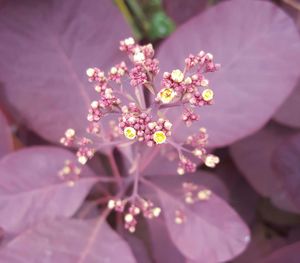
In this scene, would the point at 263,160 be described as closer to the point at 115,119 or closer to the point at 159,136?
the point at 115,119

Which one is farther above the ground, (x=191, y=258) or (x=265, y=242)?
(x=191, y=258)

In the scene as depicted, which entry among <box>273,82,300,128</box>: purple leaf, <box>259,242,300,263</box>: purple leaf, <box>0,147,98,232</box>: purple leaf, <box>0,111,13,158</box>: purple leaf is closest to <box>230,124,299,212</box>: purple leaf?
<box>273,82,300,128</box>: purple leaf

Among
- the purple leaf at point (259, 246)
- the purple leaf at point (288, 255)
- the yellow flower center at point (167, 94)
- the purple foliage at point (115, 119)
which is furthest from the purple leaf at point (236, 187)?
the yellow flower center at point (167, 94)

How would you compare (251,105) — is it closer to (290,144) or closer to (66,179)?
(290,144)

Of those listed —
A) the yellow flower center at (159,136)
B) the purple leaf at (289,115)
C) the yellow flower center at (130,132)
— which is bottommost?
the purple leaf at (289,115)

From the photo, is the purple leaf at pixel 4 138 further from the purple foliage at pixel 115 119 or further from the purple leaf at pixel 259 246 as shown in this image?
the purple leaf at pixel 259 246

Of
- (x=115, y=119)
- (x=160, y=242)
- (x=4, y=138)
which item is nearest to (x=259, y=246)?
(x=160, y=242)

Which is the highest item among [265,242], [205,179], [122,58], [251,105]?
[122,58]

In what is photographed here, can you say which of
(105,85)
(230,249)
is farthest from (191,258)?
(105,85)
